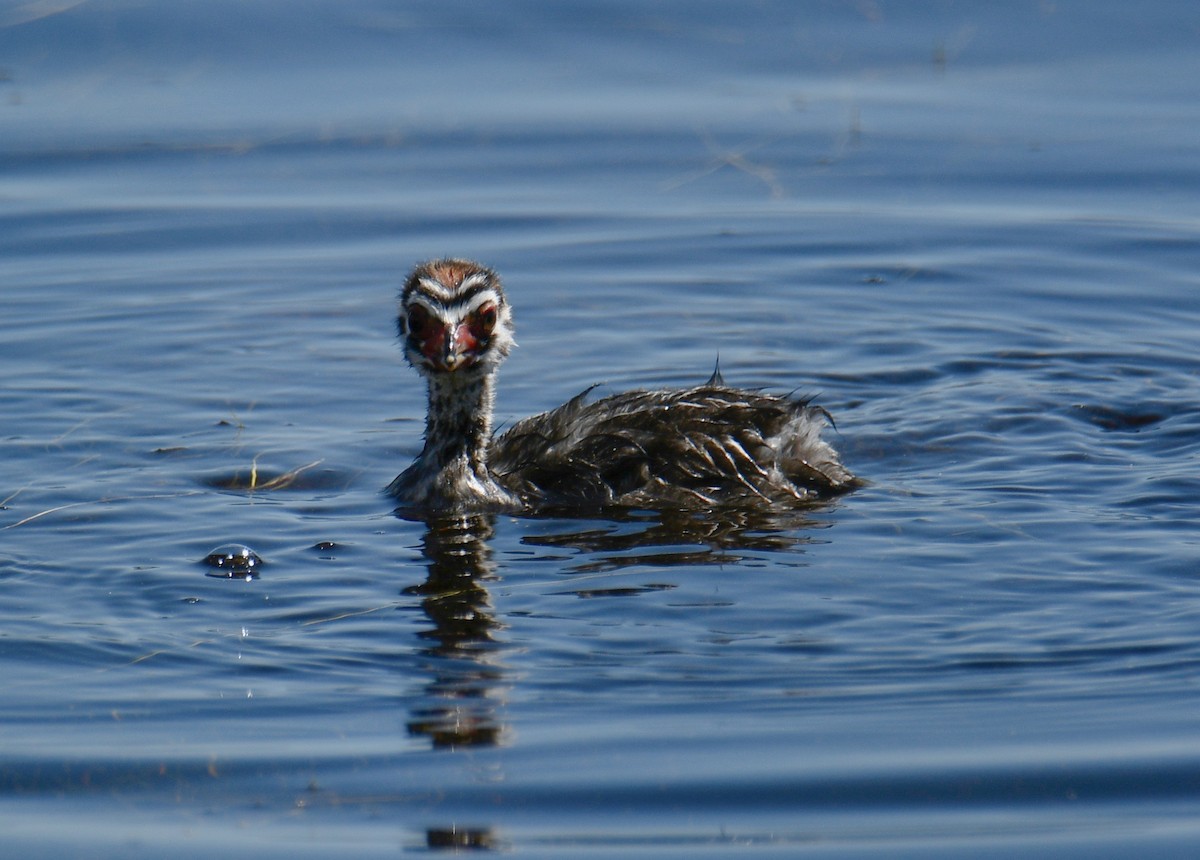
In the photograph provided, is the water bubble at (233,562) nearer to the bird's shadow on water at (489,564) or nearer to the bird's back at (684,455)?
the bird's shadow on water at (489,564)

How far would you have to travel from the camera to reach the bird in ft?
33.5

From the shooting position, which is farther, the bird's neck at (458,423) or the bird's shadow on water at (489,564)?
the bird's neck at (458,423)

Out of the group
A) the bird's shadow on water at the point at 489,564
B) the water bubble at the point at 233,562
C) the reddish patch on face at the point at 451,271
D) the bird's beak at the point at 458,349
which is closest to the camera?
the bird's shadow on water at the point at 489,564

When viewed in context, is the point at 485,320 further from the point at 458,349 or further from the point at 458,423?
→ the point at 458,423

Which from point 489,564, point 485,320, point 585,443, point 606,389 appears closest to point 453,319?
point 485,320

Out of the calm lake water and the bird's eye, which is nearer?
the calm lake water

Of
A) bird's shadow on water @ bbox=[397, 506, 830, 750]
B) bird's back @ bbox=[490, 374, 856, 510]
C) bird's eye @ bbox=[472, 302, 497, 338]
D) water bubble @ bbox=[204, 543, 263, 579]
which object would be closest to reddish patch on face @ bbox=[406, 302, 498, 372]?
bird's eye @ bbox=[472, 302, 497, 338]

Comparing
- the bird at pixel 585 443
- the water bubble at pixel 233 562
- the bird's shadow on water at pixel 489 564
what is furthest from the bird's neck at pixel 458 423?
the water bubble at pixel 233 562

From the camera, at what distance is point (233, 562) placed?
29.9 feet

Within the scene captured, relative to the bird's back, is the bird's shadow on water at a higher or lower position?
lower

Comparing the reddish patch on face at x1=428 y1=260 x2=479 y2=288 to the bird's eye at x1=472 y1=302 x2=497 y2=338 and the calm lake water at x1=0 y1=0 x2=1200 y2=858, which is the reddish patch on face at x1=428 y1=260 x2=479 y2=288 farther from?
the calm lake water at x1=0 y1=0 x2=1200 y2=858

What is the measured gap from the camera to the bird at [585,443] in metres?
10.2

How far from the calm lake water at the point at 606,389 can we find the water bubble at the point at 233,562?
83mm

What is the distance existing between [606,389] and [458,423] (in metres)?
1.93
